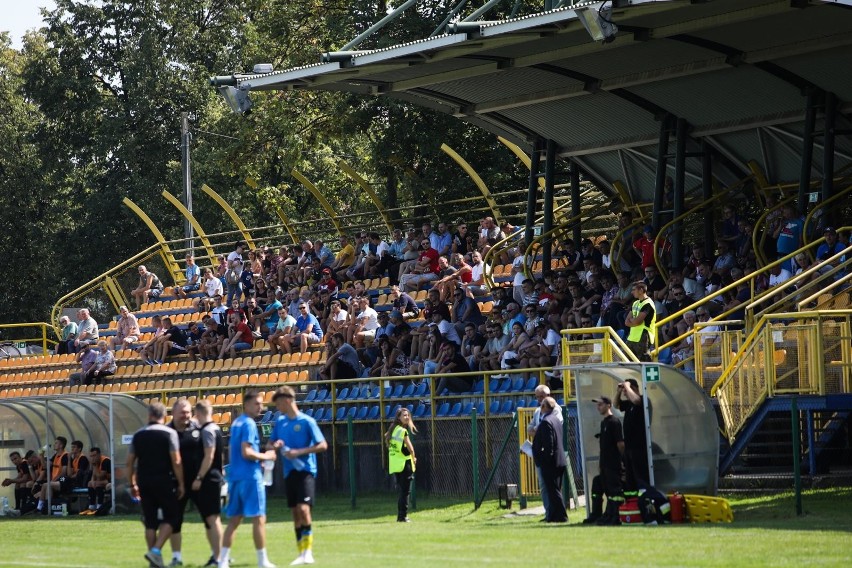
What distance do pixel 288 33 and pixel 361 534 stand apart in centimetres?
2536

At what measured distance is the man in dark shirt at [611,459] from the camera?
18266mm

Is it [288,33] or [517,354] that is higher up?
[288,33]

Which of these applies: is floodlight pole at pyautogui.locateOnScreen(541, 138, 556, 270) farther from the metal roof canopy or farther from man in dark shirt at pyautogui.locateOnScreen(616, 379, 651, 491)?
man in dark shirt at pyautogui.locateOnScreen(616, 379, 651, 491)

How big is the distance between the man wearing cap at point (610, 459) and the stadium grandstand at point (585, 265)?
166cm

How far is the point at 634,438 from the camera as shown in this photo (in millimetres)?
18672

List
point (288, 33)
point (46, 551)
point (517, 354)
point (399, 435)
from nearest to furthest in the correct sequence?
point (46, 551) < point (399, 435) < point (517, 354) < point (288, 33)

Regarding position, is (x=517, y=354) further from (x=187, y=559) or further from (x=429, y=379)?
(x=187, y=559)

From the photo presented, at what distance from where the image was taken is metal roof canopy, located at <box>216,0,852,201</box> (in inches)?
928

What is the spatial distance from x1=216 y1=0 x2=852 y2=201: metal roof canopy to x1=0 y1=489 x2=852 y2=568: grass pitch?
24.7 ft

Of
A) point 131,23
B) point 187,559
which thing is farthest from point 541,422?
point 131,23

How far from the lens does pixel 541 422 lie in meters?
19.3

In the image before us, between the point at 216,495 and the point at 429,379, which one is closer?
the point at 216,495

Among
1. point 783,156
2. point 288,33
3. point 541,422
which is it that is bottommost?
point 541,422

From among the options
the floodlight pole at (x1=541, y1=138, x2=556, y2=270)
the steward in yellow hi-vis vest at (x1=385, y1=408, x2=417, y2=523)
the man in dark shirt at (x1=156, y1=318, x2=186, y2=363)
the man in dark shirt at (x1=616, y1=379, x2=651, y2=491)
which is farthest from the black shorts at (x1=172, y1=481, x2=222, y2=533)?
the man in dark shirt at (x1=156, y1=318, x2=186, y2=363)
